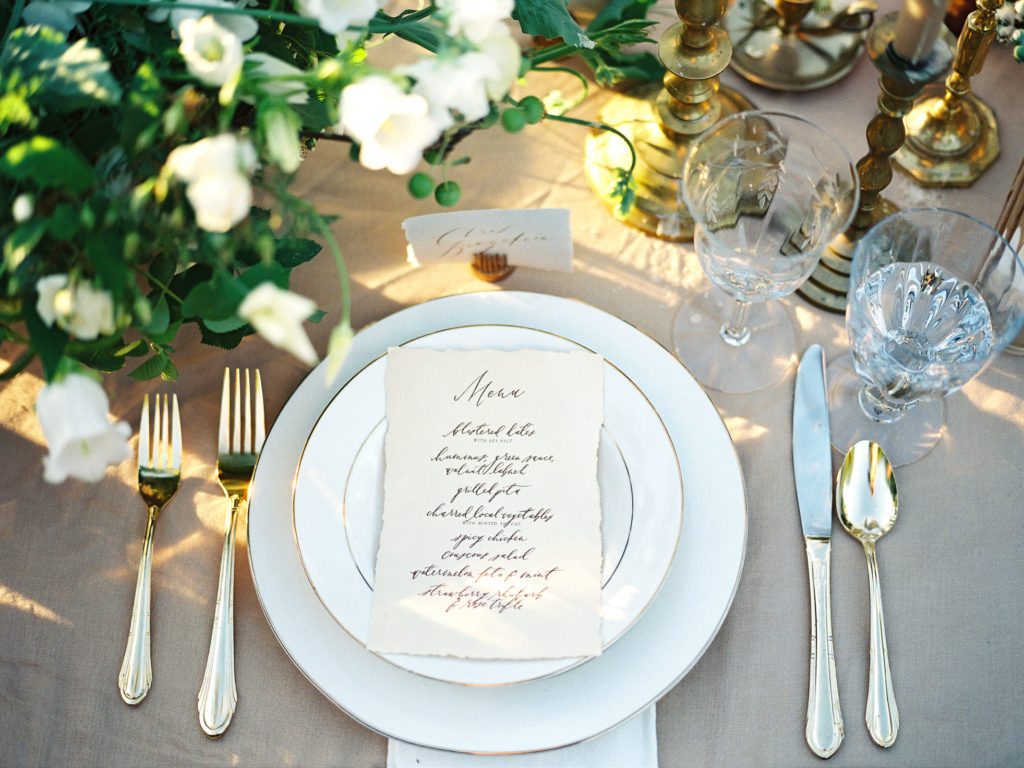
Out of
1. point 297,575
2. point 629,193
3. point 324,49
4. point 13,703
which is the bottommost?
point 13,703

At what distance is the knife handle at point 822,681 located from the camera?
0.66 meters

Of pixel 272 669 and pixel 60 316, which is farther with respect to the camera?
pixel 272 669

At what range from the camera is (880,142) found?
2.51 ft

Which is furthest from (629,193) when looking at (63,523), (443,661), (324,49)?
(63,523)

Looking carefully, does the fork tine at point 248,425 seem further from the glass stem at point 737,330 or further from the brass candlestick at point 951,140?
the brass candlestick at point 951,140

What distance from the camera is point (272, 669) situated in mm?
696

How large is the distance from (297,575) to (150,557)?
148 mm

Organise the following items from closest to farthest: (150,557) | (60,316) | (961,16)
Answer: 1. (60,316)
2. (150,557)
3. (961,16)

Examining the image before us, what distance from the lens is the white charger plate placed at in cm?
63

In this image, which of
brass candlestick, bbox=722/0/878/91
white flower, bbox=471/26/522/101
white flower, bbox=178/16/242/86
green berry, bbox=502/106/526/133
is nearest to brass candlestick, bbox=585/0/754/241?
brass candlestick, bbox=722/0/878/91

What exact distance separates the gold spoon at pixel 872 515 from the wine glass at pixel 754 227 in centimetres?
12

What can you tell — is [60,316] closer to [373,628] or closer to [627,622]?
[373,628]

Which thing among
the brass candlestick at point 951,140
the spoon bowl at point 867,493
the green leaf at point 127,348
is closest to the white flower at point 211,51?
the green leaf at point 127,348

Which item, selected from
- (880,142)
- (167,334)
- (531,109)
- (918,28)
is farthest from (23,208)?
(880,142)
